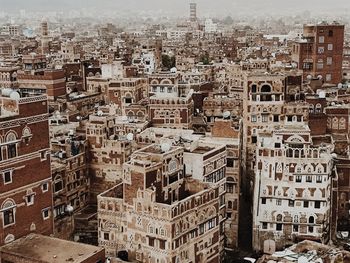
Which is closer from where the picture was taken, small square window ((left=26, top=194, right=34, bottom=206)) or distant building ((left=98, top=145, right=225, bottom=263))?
distant building ((left=98, top=145, right=225, bottom=263))

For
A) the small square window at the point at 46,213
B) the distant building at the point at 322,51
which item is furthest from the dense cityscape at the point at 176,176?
the distant building at the point at 322,51

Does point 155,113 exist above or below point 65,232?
above

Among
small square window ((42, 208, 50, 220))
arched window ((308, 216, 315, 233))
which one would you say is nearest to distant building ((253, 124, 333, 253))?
arched window ((308, 216, 315, 233))

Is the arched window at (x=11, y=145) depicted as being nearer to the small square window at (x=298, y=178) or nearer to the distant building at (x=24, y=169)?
the distant building at (x=24, y=169)

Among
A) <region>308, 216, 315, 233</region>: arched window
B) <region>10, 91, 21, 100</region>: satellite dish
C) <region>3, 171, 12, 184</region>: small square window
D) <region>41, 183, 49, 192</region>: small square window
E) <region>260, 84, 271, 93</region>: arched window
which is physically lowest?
<region>308, 216, 315, 233</region>: arched window

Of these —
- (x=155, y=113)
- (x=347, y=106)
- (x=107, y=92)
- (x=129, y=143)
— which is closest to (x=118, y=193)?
(x=129, y=143)

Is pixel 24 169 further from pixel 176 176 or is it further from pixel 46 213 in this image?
pixel 176 176

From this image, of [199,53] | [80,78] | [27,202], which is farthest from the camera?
[199,53]

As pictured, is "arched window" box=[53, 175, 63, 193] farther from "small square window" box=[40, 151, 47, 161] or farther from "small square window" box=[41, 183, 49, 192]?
"small square window" box=[40, 151, 47, 161]

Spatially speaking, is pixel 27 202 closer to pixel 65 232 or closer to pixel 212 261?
pixel 65 232

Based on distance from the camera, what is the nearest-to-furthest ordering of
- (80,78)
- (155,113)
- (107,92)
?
(155,113) → (107,92) → (80,78)
